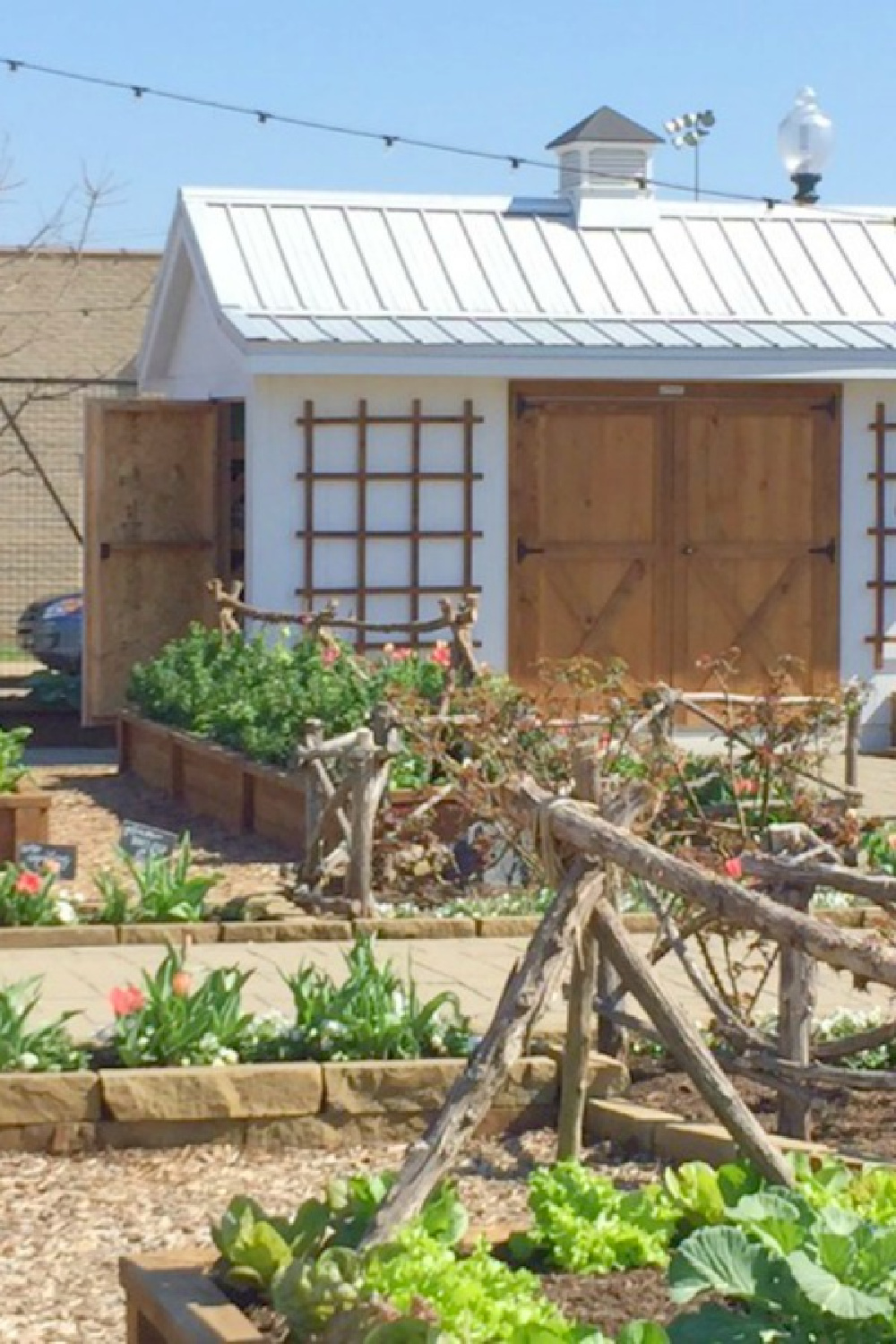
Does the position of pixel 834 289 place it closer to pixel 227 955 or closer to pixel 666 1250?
pixel 227 955

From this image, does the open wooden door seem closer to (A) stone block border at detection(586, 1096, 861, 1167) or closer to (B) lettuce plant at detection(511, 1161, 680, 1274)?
(A) stone block border at detection(586, 1096, 861, 1167)

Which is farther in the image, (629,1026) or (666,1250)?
(629,1026)

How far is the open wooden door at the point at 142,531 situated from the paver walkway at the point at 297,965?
8.21 meters

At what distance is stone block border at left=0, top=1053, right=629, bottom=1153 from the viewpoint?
7766mm

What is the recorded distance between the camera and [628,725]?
1179 cm

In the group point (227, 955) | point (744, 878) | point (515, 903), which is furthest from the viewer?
point (515, 903)

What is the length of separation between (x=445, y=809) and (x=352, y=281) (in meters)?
7.02

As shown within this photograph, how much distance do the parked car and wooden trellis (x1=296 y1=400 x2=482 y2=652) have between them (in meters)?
5.81

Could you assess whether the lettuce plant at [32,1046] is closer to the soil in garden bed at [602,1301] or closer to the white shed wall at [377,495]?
the soil in garden bed at [602,1301]

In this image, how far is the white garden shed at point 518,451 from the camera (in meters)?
18.4

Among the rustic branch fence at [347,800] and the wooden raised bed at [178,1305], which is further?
the rustic branch fence at [347,800]

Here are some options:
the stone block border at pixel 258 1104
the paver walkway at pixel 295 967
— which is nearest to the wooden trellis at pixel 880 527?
the paver walkway at pixel 295 967

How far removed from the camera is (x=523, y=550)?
18766mm

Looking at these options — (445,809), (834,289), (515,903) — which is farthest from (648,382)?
(515,903)
